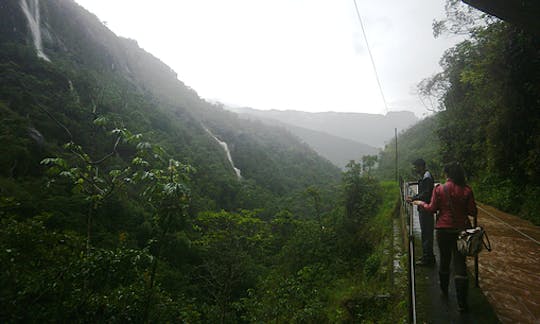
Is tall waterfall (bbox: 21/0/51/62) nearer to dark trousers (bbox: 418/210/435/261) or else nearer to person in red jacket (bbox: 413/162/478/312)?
dark trousers (bbox: 418/210/435/261)

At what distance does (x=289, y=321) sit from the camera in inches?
249

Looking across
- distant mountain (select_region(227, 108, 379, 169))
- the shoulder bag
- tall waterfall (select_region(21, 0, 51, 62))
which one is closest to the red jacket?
the shoulder bag

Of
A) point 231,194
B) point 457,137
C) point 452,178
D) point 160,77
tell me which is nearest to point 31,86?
point 231,194

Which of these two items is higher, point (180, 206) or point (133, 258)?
point (180, 206)

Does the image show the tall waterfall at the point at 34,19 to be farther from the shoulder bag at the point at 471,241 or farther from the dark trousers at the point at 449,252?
the shoulder bag at the point at 471,241

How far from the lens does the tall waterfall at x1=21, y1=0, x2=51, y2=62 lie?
27.9m

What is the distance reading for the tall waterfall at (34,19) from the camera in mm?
27906

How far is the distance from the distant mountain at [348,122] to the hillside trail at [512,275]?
148954 mm

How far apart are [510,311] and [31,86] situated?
1096 inches

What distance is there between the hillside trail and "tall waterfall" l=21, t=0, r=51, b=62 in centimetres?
3593

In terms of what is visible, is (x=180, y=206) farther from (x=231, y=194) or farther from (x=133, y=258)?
(x=231, y=194)

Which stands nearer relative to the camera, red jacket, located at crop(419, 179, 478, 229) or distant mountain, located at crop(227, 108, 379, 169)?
red jacket, located at crop(419, 179, 478, 229)

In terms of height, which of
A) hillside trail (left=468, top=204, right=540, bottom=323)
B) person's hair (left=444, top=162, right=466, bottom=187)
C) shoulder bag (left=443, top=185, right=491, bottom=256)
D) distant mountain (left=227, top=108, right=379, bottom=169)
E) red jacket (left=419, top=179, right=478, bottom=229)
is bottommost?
→ distant mountain (left=227, top=108, right=379, bottom=169)

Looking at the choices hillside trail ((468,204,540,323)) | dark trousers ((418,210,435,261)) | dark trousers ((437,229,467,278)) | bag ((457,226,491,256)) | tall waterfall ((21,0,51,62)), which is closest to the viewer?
bag ((457,226,491,256))
